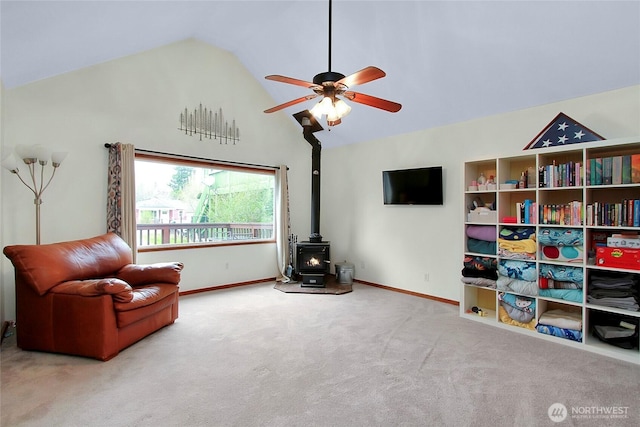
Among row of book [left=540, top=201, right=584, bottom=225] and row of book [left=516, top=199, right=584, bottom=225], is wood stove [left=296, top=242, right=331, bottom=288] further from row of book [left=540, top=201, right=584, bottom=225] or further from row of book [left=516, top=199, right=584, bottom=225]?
row of book [left=540, top=201, right=584, bottom=225]

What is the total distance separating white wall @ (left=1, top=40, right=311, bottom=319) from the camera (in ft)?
11.8

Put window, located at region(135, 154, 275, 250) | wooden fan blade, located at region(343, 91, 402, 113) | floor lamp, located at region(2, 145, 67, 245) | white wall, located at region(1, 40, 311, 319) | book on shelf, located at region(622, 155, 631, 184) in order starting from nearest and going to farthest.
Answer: wooden fan blade, located at region(343, 91, 402, 113), book on shelf, located at region(622, 155, 631, 184), floor lamp, located at region(2, 145, 67, 245), white wall, located at region(1, 40, 311, 319), window, located at region(135, 154, 275, 250)

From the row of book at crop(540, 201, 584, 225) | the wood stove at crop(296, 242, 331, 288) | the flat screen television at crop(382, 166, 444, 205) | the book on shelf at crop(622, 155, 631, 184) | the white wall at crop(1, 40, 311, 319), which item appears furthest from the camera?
the wood stove at crop(296, 242, 331, 288)

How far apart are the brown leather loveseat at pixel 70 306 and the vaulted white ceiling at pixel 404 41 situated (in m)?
1.78

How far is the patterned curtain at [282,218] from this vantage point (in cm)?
585

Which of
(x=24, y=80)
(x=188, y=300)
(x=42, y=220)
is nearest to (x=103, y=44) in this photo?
(x=24, y=80)

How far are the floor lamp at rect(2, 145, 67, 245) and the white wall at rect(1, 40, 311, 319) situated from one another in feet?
0.42

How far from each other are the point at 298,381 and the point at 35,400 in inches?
69.8

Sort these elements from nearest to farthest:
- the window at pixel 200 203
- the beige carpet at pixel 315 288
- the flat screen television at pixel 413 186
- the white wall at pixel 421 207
→ the white wall at pixel 421 207
the flat screen television at pixel 413 186
the window at pixel 200 203
the beige carpet at pixel 315 288

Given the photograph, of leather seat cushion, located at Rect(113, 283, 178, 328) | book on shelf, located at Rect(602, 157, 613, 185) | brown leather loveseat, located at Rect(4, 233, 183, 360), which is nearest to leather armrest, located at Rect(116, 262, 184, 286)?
leather seat cushion, located at Rect(113, 283, 178, 328)

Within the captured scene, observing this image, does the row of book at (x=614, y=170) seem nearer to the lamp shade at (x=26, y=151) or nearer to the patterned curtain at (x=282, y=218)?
the patterned curtain at (x=282, y=218)

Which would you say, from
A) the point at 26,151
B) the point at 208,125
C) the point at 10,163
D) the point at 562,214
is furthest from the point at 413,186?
the point at 10,163

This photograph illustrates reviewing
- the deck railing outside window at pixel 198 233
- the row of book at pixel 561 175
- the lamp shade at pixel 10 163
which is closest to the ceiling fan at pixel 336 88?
the row of book at pixel 561 175

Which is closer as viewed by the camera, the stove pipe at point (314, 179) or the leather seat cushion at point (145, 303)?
the leather seat cushion at point (145, 303)
